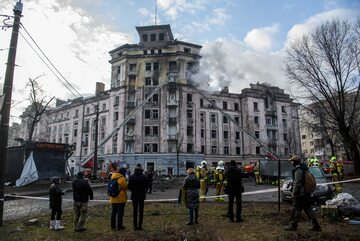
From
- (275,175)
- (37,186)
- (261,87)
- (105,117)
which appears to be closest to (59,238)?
(37,186)

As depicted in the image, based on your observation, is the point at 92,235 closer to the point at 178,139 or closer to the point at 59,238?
the point at 59,238

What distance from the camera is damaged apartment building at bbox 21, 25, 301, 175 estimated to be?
5012 cm

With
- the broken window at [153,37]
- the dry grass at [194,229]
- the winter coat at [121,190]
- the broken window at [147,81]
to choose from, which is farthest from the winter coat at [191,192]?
the broken window at [153,37]

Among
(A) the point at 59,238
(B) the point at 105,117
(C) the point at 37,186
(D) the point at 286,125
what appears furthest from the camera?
(D) the point at 286,125

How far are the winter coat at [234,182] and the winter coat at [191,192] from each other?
3.37 feet

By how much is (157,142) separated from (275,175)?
28304 mm

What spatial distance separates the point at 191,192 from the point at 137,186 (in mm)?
1764

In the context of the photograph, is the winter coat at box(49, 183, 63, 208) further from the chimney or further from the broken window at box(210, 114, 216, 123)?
the chimney

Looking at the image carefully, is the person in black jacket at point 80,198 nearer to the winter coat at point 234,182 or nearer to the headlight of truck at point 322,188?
the winter coat at point 234,182

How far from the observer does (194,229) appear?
312 inches

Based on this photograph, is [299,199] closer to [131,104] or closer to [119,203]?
[119,203]

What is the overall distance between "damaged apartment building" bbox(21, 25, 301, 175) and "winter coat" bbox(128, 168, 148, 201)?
3698 centimetres

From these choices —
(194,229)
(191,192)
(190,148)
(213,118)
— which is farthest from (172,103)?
(194,229)

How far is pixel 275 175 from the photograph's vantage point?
24.3 metres
